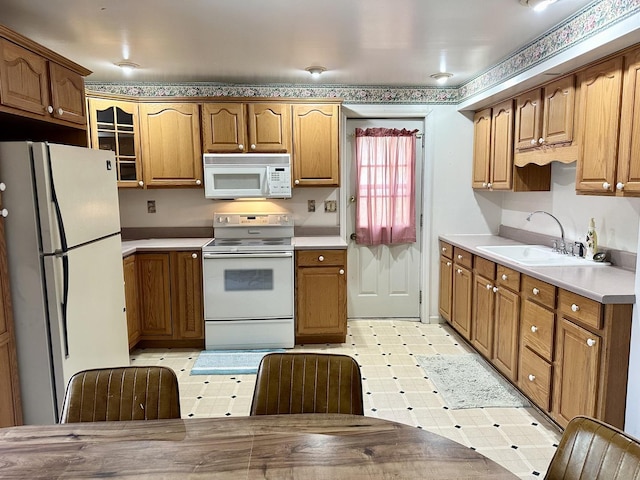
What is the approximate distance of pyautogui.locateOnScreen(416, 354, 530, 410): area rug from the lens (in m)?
2.79

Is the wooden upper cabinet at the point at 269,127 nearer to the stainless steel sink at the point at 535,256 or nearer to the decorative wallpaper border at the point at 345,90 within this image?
the decorative wallpaper border at the point at 345,90

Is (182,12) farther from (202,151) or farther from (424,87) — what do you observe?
(424,87)

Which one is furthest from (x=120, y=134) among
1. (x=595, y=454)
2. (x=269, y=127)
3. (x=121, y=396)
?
(x=595, y=454)

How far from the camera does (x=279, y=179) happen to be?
12.4ft

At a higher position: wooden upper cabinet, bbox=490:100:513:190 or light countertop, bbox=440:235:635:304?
wooden upper cabinet, bbox=490:100:513:190

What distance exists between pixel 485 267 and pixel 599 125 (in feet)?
4.07

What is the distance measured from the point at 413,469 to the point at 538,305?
1.86 meters

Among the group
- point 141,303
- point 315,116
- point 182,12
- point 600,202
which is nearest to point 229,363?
point 141,303

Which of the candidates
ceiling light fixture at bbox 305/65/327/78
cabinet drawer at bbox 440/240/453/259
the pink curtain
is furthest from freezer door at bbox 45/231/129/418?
cabinet drawer at bbox 440/240/453/259

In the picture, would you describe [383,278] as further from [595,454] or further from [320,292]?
[595,454]

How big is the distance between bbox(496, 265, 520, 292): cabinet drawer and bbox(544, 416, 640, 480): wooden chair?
72.2 inches

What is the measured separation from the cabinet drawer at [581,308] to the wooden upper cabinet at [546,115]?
102 cm

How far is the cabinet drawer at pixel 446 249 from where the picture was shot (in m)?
3.95

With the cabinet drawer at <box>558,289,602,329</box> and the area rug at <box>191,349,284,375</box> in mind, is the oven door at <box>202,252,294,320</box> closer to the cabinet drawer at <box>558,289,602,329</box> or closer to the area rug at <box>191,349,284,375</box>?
the area rug at <box>191,349,284,375</box>
